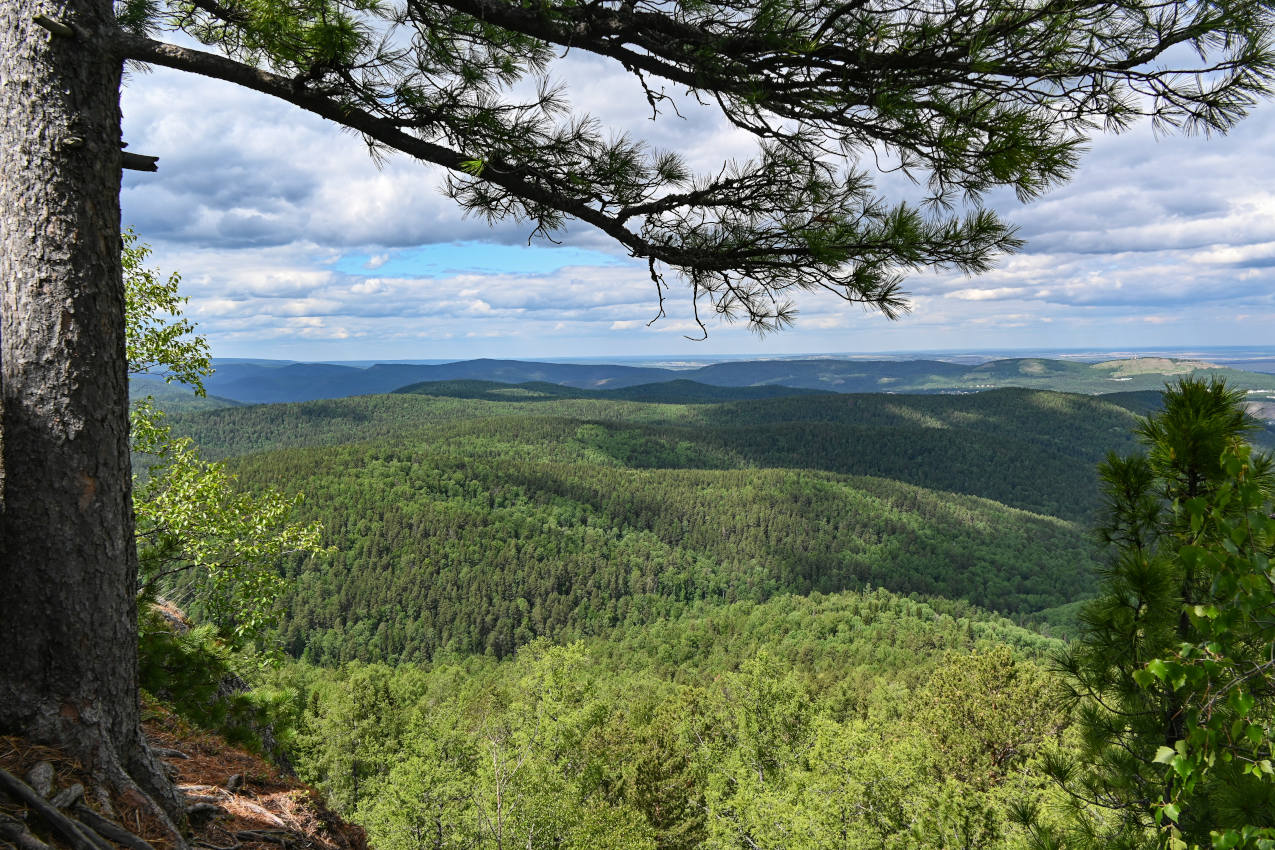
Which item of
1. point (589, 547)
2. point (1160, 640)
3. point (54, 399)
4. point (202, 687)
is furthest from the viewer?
point (589, 547)

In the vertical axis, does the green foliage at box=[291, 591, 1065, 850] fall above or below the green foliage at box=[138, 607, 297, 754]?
below

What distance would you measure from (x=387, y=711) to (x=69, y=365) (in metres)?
27.4

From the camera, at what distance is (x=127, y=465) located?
3486 millimetres

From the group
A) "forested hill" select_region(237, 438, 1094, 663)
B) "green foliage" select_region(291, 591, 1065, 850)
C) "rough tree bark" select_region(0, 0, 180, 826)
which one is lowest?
"forested hill" select_region(237, 438, 1094, 663)

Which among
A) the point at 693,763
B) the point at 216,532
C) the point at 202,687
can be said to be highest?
the point at 216,532

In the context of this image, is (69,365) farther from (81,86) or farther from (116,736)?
(116,736)

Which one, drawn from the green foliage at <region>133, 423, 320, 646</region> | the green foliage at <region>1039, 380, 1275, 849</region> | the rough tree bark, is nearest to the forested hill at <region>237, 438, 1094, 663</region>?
the green foliage at <region>133, 423, 320, 646</region>

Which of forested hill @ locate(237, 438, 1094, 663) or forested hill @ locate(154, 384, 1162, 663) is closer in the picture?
forested hill @ locate(237, 438, 1094, 663)

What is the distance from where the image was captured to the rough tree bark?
10.3 ft

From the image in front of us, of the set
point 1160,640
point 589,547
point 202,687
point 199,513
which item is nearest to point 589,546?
point 589,547

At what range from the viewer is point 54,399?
10.5ft

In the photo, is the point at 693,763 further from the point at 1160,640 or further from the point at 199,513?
the point at 1160,640

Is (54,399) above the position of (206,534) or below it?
above

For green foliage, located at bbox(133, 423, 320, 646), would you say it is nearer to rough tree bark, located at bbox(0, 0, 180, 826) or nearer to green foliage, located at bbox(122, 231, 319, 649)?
green foliage, located at bbox(122, 231, 319, 649)
